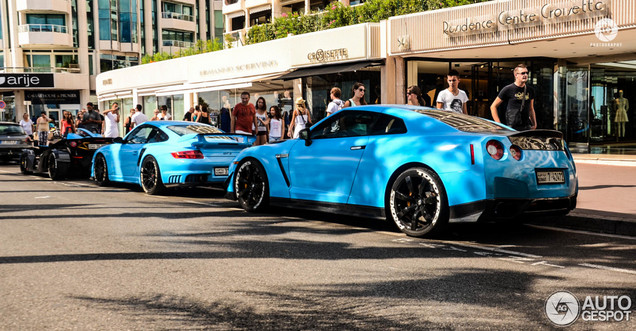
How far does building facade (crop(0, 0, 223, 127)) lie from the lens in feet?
181

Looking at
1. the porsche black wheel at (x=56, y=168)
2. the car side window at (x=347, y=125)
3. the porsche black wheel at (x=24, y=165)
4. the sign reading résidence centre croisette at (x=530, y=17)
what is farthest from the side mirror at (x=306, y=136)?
the porsche black wheel at (x=24, y=165)

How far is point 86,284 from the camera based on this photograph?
4527 millimetres

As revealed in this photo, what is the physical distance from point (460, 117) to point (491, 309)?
3558 millimetres

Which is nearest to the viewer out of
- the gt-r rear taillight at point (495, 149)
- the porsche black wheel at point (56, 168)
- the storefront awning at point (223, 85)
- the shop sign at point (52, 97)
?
the gt-r rear taillight at point (495, 149)

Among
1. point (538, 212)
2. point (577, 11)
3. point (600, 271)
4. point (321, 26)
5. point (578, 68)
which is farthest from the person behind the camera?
point (321, 26)

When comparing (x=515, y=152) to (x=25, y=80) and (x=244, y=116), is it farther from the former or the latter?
(x=25, y=80)

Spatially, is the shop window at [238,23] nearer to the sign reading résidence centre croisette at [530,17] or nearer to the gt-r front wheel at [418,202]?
the sign reading résidence centre croisette at [530,17]

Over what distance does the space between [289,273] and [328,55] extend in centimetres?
1720

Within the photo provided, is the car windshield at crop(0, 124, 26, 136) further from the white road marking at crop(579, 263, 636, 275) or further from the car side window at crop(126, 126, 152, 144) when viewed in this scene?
A: the white road marking at crop(579, 263, 636, 275)

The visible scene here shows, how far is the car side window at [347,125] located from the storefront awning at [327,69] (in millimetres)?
12277

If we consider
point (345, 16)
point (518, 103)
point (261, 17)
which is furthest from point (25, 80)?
point (518, 103)

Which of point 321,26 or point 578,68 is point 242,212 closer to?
point 578,68

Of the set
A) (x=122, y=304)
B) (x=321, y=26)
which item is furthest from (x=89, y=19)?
(x=122, y=304)

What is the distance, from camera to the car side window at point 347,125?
23.3 ft
